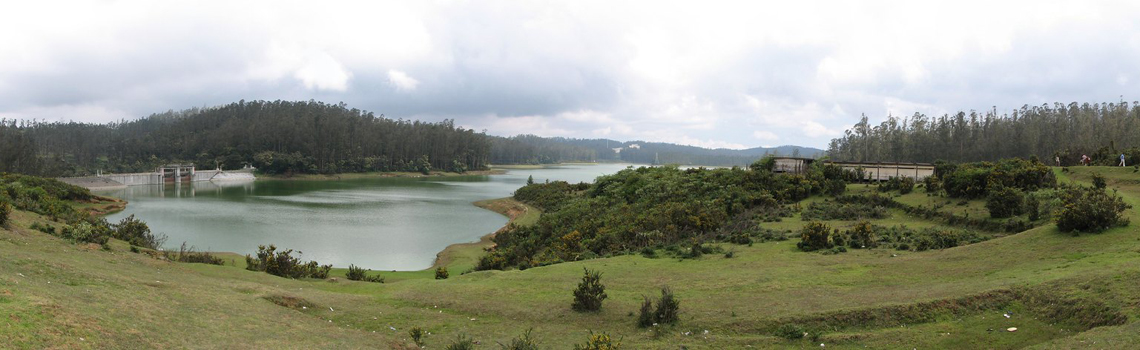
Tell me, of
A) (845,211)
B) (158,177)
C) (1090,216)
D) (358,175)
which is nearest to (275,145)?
(358,175)

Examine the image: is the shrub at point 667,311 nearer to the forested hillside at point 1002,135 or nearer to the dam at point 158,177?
the forested hillside at point 1002,135

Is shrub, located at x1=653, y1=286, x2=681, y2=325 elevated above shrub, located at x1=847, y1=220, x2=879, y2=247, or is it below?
below

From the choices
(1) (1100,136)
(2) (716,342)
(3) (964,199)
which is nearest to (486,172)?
(1) (1100,136)

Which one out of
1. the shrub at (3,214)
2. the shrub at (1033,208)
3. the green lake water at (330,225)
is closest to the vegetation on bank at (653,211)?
the green lake water at (330,225)

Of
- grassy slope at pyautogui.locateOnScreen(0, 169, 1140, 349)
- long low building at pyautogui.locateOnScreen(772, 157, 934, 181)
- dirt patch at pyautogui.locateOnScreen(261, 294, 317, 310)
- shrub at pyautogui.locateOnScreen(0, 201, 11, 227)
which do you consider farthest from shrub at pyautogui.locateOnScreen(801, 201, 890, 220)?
shrub at pyautogui.locateOnScreen(0, 201, 11, 227)

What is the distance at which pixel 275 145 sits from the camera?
13125 cm

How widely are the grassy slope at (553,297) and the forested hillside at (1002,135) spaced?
192 ft

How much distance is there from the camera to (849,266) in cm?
1562

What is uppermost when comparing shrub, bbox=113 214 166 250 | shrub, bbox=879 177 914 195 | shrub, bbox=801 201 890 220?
shrub, bbox=879 177 914 195

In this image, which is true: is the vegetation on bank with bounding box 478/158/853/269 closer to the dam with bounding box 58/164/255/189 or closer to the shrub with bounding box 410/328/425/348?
the shrub with bounding box 410/328/425/348

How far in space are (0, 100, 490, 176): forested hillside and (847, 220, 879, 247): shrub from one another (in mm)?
115017

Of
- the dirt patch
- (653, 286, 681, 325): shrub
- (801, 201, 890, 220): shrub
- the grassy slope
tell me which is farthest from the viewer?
(801, 201, 890, 220): shrub

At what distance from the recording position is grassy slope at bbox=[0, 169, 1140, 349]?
8.30 m

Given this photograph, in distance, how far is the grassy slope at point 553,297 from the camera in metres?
8.30
